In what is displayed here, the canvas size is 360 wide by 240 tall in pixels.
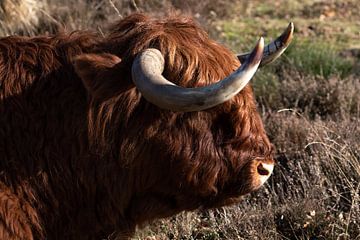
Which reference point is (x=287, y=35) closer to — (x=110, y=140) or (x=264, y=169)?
(x=264, y=169)

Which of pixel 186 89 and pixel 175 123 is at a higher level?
pixel 186 89

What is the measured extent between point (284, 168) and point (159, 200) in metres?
2.61

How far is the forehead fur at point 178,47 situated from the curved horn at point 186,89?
20 cm

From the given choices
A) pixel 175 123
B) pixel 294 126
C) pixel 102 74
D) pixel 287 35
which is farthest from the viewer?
pixel 294 126

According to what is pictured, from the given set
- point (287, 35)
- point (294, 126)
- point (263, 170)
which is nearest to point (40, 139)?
point (263, 170)

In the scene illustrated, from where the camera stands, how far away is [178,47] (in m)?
3.61

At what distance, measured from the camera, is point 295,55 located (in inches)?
381

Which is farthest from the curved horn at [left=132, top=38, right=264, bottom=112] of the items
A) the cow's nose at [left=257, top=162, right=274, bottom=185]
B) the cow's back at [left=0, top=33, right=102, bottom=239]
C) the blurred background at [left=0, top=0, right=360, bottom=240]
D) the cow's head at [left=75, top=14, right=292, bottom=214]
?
the blurred background at [left=0, top=0, right=360, bottom=240]

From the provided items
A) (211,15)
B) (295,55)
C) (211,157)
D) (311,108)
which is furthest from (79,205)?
(211,15)

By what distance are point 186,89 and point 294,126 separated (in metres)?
3.60

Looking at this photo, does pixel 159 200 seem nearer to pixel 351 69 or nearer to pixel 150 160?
pixel 150 160

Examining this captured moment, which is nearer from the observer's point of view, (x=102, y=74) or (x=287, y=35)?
(x=102, y=74)

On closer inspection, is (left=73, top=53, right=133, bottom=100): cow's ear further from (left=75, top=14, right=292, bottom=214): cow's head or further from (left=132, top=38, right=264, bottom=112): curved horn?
(left=132, top=38, right=264, bottom=112): curved horn

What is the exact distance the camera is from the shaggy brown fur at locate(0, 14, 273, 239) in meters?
3.57
